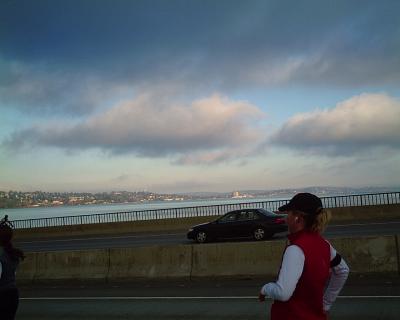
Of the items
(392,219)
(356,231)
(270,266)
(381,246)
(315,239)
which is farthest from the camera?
(392,219)

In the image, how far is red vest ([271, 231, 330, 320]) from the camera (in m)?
3.03

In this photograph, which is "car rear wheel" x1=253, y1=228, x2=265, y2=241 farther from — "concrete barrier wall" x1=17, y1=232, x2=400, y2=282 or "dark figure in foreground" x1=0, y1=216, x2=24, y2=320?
"dark figure in foreground" x1=0, y1=216, x2=24, y2=320

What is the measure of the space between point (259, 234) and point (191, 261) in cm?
856

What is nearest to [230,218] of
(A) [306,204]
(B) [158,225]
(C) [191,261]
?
(C) [191,261]

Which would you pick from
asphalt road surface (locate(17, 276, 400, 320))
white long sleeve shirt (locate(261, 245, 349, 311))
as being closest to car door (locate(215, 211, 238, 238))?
asphalt road surface (locate(17, 276, 400, 320))

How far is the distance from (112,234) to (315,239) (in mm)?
29743

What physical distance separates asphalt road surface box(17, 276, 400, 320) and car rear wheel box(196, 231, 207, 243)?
8.99 m

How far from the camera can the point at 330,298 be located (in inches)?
130

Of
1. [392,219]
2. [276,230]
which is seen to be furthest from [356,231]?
[392,219]

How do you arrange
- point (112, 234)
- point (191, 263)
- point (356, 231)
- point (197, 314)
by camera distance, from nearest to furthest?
point (197, 314)
point (191, 263)
point (356, 231)
point (112, 234)

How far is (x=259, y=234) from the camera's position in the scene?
20.8 meters

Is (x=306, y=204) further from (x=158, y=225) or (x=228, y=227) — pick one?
(x=158, y=225)

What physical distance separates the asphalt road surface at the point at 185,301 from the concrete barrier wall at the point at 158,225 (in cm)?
1591

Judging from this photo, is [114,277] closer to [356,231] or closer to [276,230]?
[276,230]
